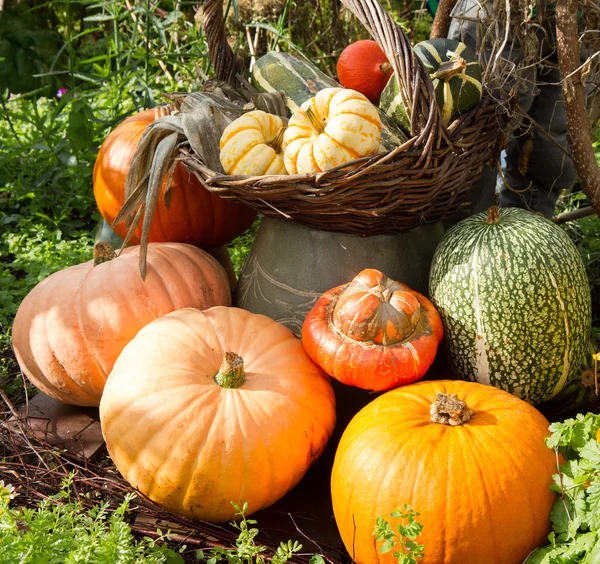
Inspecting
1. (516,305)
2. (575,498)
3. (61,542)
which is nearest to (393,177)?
(516,305)

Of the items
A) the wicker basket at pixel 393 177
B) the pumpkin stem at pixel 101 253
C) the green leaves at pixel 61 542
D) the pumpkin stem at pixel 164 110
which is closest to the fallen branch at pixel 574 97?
the wicker basket at pixel 393 177

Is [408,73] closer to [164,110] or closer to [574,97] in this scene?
[574,97]

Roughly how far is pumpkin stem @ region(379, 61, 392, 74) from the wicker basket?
41 cm

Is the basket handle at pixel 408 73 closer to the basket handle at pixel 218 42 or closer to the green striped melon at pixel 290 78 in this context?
the green striped melon at pixel 290 78

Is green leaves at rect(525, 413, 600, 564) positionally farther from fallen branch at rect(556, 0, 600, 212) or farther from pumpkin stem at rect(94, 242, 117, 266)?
pumpkin stem at rect(94, 242, 117, 266)

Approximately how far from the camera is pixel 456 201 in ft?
7.24

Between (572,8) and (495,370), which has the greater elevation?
(572,8)

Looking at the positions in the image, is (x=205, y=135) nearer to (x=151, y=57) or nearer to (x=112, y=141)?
(x=112, y=141)

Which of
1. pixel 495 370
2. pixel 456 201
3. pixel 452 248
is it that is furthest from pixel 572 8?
pixel 495 370

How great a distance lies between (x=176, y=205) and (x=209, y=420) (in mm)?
1043

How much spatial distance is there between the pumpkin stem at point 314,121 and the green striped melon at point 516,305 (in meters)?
0.52

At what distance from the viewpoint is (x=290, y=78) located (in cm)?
250

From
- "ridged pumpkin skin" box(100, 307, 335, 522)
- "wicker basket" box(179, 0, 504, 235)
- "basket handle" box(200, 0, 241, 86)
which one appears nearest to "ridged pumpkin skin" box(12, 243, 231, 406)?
"ridged pumpkin skin" box(100, 307, 335, 522)

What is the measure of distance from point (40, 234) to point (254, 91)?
1.70m
